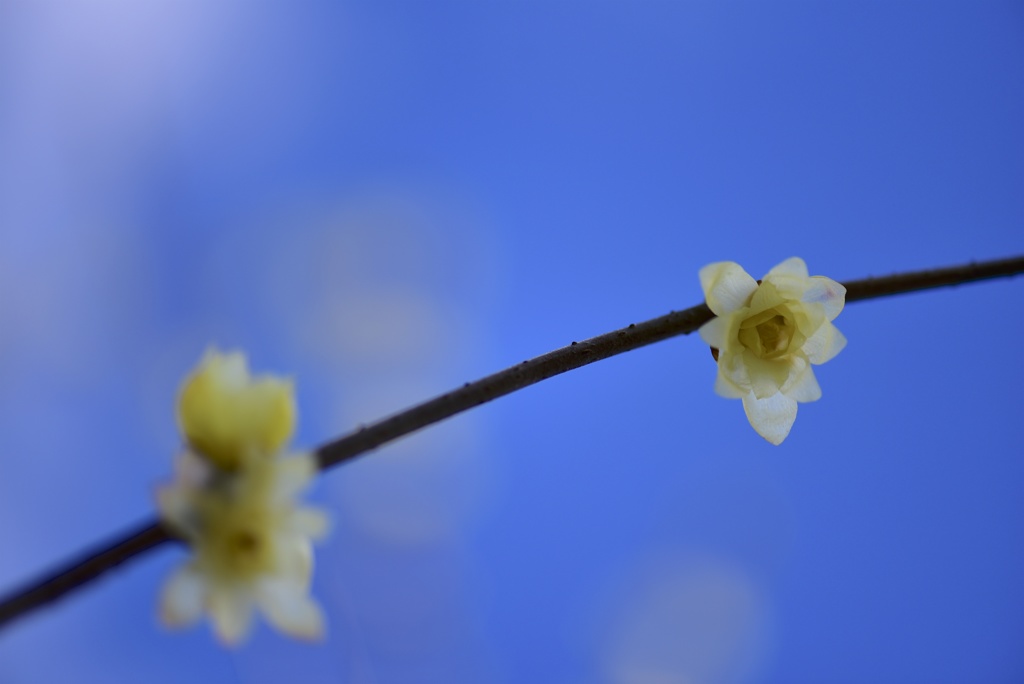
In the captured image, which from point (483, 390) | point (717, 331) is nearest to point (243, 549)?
point (483, 390)

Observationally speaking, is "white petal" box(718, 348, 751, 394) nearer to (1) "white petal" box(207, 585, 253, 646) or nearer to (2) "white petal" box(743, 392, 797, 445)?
(2) "white petal" box(743, 392, 797, 445)

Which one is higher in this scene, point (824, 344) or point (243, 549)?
point (824, 344)

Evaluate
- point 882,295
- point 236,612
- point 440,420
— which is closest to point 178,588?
point 236,612

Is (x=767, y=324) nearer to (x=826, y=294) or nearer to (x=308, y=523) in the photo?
(x=826, y=294)

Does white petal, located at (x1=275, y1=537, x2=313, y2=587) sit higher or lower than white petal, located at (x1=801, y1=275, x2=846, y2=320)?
lower

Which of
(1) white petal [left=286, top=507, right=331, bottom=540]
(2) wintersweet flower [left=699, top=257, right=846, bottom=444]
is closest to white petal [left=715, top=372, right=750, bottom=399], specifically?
(2) wintersweet flower [left=699, top=257, right=846, bottom=444]

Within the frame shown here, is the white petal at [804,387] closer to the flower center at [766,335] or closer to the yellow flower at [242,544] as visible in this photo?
the flower center at [766,335]

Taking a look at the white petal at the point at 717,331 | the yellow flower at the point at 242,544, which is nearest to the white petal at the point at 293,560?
the yellow flower at the point at 242,544
